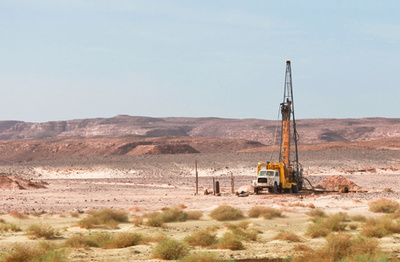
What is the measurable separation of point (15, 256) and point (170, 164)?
207 feet

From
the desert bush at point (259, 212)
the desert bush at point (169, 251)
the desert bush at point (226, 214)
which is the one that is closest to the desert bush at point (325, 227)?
the desert bush at point (259, 212)

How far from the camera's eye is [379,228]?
17797 millimetres

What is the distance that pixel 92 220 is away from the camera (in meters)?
20.9

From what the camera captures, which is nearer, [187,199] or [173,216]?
[173,216]

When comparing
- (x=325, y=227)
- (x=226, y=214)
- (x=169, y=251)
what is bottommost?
(x=226, y=214)

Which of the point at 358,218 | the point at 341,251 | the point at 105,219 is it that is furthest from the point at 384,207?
the point at 341,251

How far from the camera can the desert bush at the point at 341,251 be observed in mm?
12852

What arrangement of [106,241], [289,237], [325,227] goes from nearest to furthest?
[106,241] < [289,237] < [325,227]

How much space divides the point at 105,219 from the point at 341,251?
34.9 feet

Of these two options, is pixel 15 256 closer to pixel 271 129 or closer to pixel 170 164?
pixel 170 164

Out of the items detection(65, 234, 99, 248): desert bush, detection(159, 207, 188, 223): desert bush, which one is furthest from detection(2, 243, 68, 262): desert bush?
detection(159, 207, 188, 223): desert bush

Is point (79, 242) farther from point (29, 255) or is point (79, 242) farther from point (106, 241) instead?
point (29, 255)

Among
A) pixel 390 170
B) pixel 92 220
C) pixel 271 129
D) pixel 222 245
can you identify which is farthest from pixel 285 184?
pixel 271 129

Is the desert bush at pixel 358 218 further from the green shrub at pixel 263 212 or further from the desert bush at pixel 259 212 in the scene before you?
the desert bush at pixel 259 212
